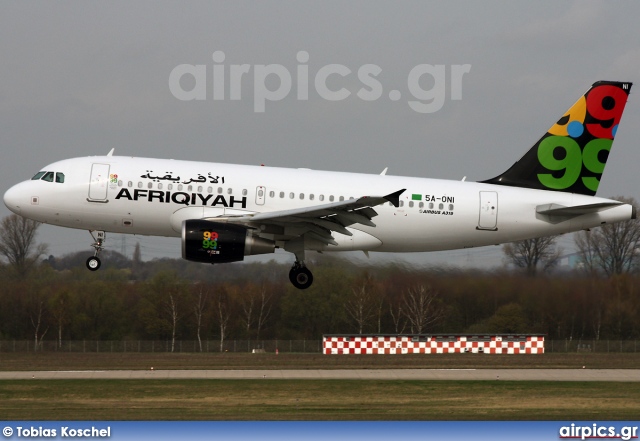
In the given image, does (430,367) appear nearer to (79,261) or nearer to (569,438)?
(569,438)

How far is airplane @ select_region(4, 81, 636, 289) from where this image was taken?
33.2 metres

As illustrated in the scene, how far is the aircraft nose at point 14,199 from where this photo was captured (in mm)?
34344

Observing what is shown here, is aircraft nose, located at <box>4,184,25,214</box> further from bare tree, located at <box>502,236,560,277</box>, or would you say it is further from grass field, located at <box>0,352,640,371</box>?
bare tree, located at <box>502,236,560,277</box>

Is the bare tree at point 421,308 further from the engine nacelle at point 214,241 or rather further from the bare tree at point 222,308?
the engine nacelle at point 214,241

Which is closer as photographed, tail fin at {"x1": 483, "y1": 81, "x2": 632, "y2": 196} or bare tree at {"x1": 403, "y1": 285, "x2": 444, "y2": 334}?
tail fin at {"x1": 483, "y1": 81, "x2": 632, "y2": 196}

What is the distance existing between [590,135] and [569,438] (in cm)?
1675

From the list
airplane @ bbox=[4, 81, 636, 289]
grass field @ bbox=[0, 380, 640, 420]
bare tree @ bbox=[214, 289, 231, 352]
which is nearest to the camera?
grass field @ bbox=[0, 380, 640, 420]

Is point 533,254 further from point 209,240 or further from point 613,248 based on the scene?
point 209,240

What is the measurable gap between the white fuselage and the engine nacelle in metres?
0.86

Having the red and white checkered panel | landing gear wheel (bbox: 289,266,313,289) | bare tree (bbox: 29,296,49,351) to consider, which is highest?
landing gear wheel (bbox: 289,266,313,289)

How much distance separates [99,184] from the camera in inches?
1321

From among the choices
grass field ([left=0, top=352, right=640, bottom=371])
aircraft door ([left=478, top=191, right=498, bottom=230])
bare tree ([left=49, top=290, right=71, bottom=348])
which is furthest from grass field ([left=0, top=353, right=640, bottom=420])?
bare tree ([left=49, top=290, right=71, bottom=348])

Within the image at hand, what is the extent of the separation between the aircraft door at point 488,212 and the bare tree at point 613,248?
61.9ft

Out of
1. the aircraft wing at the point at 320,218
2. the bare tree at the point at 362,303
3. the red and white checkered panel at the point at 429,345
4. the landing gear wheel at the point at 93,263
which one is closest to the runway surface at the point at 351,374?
the landing gear wheel at the point at 93,263
